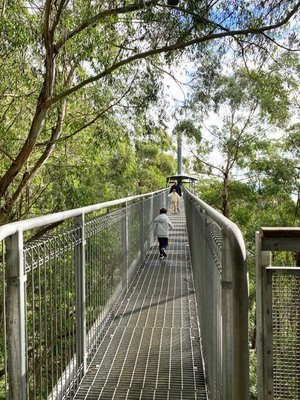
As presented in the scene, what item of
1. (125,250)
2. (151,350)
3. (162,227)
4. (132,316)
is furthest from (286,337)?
(162,227)

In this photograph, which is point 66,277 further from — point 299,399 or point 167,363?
point 299,399

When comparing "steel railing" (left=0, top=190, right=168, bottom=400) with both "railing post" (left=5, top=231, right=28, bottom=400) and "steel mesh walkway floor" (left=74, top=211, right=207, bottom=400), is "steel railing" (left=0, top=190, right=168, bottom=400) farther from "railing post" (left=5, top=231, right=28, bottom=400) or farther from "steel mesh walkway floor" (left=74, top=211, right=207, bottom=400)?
"steel mesh walkway floor" (left=74, top=211, right=207, bottom=400)

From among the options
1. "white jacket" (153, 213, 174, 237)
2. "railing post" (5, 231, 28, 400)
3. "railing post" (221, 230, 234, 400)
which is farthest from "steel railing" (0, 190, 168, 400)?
"white jacket" (153, 213, 174, 237)

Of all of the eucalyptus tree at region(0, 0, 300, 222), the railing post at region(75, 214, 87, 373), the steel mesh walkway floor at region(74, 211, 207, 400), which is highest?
the eucalyptus tree at region(0, 0, 300, 222)

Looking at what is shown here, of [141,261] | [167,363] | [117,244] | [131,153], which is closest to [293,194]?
[131,153]

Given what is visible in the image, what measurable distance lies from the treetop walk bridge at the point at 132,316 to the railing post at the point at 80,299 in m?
0.01

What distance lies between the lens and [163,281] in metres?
7.01

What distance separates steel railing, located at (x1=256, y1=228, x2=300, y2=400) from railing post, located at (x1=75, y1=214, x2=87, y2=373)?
235cm

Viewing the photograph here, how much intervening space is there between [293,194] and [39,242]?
21.0 metres

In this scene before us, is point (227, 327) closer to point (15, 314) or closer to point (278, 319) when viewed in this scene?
point (278, 319)

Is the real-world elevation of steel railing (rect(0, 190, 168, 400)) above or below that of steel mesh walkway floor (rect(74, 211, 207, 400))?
above

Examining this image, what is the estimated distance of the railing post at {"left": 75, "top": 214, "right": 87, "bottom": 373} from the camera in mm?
3639

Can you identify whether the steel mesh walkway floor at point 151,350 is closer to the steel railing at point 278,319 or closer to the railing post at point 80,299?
the railing post at point 80,299

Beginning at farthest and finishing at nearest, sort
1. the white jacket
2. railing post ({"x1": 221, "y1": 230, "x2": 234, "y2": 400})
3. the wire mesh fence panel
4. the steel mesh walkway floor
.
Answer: the white jacket < the steel mesh walkway floor < the wire mesh fence panel < railing post ({"x1": 221, "y1": 230, "x2": 234, "y2": 400})
